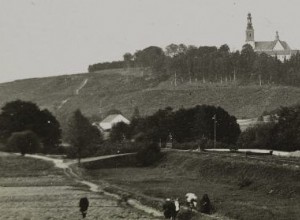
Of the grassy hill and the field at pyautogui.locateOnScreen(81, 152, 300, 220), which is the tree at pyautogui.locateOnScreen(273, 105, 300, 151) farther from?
the grassy hill

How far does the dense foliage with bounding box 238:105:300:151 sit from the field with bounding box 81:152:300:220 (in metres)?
18.6

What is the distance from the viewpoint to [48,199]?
40844mm

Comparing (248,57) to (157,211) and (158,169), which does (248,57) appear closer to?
(158,169)

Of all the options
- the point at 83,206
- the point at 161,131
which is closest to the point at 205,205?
the point at 83,206

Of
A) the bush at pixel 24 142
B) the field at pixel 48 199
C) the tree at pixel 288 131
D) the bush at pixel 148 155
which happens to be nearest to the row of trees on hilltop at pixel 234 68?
the tree at pixel 288 131

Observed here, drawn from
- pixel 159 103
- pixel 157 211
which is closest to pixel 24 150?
pixel 157 211

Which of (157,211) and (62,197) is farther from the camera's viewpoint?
(62,197)

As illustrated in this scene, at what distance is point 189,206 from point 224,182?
50.4ft

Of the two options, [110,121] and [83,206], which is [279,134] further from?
[110,121]

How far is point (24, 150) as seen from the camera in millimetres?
80875

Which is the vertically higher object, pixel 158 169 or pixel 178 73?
pixel 178 73

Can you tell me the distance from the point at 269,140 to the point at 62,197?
154ft

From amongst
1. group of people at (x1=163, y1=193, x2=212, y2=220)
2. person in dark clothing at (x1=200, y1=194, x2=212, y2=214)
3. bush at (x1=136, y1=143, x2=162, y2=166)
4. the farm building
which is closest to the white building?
the farm building

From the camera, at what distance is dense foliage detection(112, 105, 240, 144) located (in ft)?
300
